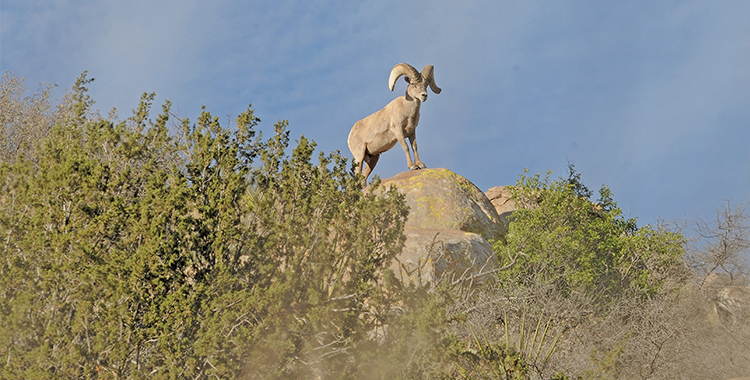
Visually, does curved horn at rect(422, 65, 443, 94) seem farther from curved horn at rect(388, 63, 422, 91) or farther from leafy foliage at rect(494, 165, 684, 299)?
leafy foliage at rect(494, 165, 684, 299)

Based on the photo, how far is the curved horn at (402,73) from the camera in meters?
18.2

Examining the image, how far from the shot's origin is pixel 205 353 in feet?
21.1

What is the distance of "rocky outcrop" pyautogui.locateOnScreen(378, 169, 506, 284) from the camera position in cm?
1347

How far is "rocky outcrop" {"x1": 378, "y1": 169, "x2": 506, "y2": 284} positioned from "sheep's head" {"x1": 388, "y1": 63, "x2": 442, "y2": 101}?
2.24m

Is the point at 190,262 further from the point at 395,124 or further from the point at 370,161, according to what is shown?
the point at 370,161

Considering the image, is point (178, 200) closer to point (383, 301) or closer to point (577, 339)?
point (383, 301)

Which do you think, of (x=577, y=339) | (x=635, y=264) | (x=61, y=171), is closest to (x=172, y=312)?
(x=61, y=171)

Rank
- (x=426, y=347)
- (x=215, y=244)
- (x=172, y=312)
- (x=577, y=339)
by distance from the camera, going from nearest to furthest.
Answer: (x=172, y=312)
(x=215, y=244)
(x=426, y=347)
(x=577, y=339)

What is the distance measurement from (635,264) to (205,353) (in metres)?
16.0

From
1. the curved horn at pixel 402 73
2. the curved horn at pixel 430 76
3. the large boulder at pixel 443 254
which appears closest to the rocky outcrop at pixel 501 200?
the curved horn at pixel 430 76

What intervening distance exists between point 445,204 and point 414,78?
12.7 ft

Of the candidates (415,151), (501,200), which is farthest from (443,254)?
(501,200)

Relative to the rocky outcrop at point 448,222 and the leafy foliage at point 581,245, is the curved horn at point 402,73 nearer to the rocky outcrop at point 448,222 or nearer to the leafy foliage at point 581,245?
the rocky outcrop at point 448,222

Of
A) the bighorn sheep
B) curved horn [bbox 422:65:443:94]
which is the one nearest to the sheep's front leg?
the bighorn sheep
